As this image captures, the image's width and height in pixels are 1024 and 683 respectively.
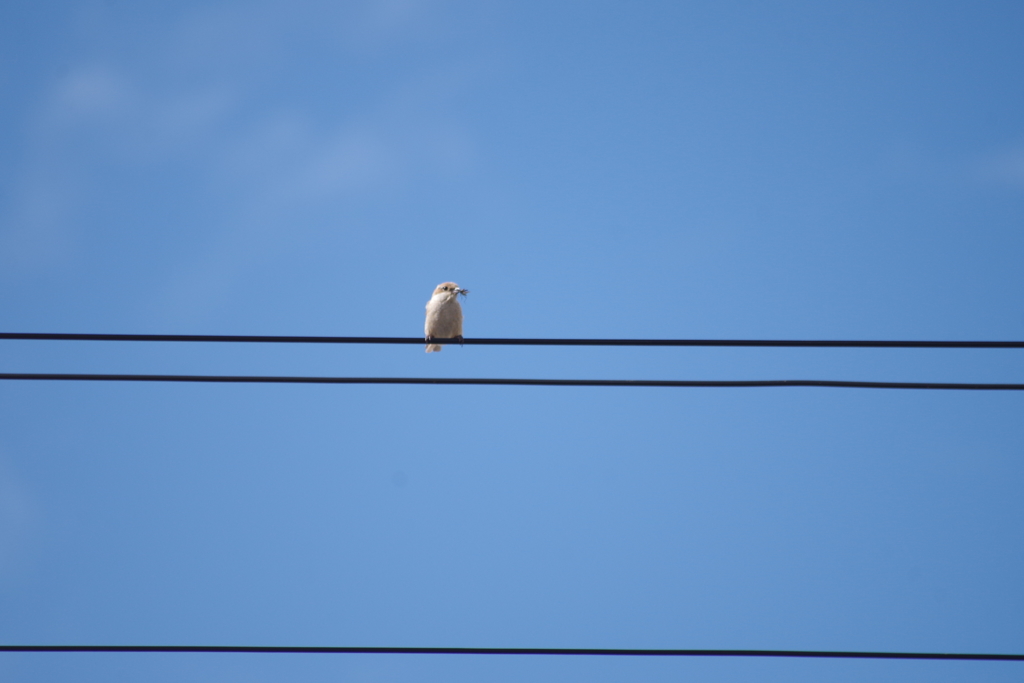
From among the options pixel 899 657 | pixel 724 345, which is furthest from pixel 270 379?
pixel 899 657

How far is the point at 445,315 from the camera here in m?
12.7

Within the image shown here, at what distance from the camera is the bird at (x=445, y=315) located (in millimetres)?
12750

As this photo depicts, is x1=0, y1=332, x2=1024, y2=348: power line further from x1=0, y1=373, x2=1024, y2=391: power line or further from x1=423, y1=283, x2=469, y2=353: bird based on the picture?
x1=423, y1=283, x2=469, y2=353: bird

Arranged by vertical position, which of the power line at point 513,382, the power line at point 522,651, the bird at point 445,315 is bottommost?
the power line at point 522,651

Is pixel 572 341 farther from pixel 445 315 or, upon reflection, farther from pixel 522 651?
pixel 445 315

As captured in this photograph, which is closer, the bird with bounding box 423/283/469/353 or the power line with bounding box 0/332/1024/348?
the power line with bounding box 0/332/1024/348

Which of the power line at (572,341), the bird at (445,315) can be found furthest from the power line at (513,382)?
the bird at (445,315)

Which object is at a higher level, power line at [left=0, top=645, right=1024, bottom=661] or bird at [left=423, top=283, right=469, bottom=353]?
bird at [left=423, top=283, right=469, bottom=353]

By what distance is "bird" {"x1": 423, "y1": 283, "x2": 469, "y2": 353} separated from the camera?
12750 millimetres

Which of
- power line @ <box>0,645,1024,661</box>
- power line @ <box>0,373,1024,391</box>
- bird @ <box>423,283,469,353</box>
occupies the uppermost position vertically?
bird @ <box>423,283,469,353</box>

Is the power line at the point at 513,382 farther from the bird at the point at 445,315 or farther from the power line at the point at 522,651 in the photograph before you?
the bird at the point at 445,315

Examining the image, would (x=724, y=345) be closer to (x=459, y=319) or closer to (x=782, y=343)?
(x=782, y=343)

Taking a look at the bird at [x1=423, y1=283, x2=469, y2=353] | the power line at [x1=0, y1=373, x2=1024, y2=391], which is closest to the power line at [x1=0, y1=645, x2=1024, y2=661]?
the power line at [x1=0, y1=373, x2=1024, y2=391]

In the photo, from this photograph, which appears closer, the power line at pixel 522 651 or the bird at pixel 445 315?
the power line at pixel 522 651
